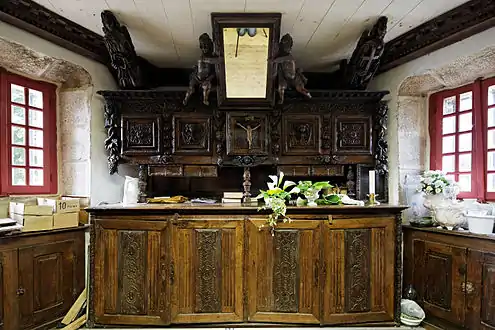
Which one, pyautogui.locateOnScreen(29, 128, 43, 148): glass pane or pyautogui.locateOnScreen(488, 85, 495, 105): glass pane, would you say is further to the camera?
pyautogui.locateOnScreen(29, 128, 43, 148): glass pane

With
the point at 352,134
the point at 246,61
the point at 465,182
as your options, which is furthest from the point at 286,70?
the point at 465,182

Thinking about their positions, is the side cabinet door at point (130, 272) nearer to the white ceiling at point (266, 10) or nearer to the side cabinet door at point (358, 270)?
the side cabinet door at point (358, 270)

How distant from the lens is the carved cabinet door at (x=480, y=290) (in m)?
2.35

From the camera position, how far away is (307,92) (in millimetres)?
3025

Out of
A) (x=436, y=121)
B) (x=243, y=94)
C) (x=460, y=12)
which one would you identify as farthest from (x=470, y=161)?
(x=243, y=94)

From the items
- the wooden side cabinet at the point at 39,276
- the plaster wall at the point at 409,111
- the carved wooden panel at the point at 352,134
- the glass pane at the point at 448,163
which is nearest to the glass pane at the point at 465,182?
the glass pane at the point at 448,163

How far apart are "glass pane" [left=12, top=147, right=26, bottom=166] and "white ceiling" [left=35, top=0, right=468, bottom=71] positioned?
1218mm

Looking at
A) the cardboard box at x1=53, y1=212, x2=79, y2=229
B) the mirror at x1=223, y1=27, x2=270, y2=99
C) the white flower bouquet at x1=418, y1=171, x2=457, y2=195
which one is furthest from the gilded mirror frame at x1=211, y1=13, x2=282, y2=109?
the cardboard box at x1=53, y1=212, x2=79, y2=229

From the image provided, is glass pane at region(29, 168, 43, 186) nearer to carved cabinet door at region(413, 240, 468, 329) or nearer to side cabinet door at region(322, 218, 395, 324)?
side cabinet door at region(322, 218, 395, 324)

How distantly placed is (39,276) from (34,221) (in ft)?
1.48

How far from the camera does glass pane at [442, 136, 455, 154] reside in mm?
3135

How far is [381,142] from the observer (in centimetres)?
321

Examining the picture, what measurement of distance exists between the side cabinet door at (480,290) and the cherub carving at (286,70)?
73.9 inches

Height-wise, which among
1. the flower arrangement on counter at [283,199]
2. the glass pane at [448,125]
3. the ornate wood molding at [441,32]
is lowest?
the flower arrangement on counter at [283,199]
